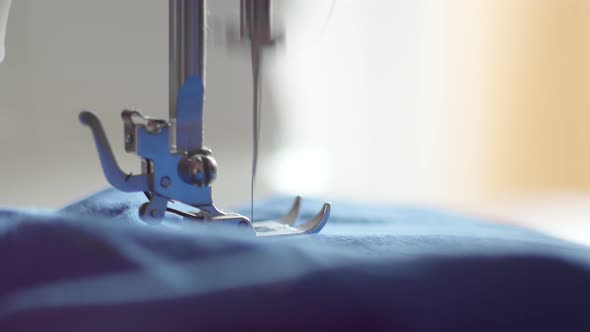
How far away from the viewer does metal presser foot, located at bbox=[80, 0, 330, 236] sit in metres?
0.61

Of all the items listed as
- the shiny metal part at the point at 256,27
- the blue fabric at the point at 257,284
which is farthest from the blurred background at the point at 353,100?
the blue fabric at the point at 257,284

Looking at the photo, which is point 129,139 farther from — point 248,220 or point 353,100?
point 353,100

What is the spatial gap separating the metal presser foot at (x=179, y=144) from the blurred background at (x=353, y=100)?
64mm

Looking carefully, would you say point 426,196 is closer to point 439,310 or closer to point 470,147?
point 470,147

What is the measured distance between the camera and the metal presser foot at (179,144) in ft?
2.00

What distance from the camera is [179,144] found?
0.63 meters

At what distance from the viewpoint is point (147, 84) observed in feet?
4.72

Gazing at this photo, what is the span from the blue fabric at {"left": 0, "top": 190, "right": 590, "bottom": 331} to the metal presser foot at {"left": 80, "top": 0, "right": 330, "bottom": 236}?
203 millimetres

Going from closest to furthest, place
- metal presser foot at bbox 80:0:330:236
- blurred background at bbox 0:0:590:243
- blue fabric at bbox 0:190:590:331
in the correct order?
blue fabric at bbox 0:190:590:331 → metal presser foot at bbox 80:0:330:236 → blurred background at bbox 0:0:590:243

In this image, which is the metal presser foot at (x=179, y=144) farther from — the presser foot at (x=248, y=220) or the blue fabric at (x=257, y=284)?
the blue fabric at (x=257, y=284)

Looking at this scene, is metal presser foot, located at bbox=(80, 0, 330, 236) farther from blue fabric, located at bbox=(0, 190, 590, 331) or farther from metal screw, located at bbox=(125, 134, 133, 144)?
blue fabric, located at bbox=(0, 190, 590, 331)

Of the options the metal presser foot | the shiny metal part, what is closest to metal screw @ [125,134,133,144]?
the metal presser foot

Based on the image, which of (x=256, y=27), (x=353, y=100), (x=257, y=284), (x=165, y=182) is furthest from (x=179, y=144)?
(x=353, y=100)

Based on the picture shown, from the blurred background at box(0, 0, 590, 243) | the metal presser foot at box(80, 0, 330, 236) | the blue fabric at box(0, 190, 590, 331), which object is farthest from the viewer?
the blurred background at box(0, 0, 590, 243)
